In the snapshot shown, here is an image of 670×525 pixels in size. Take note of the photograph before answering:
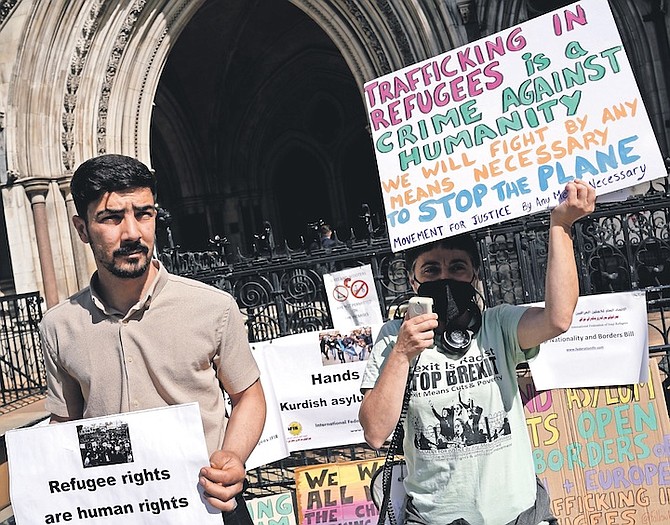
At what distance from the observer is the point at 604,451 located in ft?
12.9

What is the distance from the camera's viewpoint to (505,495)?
2299 mm

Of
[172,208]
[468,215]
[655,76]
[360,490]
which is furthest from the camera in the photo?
[172,208]

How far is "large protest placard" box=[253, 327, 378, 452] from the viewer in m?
4.87

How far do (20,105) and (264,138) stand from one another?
28.8 feet

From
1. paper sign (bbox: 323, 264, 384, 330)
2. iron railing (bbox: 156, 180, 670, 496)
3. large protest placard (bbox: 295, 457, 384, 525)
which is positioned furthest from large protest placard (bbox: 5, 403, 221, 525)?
paper sign (bbox: 323, 264, 384, 330)

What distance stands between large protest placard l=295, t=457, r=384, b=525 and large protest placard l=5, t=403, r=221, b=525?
216 cm

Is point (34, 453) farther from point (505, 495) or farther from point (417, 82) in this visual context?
point (417, 82)

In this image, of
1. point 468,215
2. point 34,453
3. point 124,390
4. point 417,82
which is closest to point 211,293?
point 124,390

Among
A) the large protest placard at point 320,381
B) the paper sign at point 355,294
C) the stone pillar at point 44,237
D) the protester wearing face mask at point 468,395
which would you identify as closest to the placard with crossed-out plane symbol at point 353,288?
the paper sign at point 355,294

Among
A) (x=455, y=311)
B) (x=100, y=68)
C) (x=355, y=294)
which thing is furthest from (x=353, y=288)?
(x=100, y=68)

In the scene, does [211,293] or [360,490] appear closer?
[211,293]

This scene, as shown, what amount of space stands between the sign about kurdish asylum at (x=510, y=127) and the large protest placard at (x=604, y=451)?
69.4 inches

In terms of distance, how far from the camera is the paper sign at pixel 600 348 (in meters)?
3.98

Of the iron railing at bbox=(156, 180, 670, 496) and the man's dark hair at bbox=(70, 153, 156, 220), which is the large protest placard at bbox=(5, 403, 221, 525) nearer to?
the man's dark hair at bbox=(70, 153, 156, 220)
